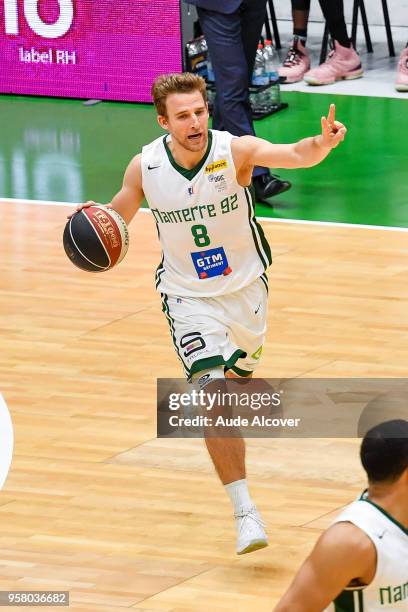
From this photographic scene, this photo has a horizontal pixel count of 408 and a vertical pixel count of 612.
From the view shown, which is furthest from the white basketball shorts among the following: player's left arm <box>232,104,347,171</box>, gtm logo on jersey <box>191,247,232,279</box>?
player's left arm <box>232,104,347,171</box>

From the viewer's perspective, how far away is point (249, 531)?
5945mm

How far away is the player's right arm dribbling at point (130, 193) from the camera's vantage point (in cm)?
641

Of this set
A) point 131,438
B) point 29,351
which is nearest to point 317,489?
point 131,438

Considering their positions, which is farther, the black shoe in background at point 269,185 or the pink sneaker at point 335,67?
the pink sneaker at point 335,67

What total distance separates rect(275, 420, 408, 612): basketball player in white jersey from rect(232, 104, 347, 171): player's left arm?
2.08m

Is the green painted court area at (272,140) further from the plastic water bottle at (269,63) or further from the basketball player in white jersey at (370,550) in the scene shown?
the basketball player in white jersey at (370,550)

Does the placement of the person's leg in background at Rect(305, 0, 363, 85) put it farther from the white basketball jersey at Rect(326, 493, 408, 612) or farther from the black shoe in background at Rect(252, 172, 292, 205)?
the white basketball jersey at Rect(326, 493, 408, 612)

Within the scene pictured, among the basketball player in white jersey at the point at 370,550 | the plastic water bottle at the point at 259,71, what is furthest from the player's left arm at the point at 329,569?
the plastic water bottle at the point at 259,71

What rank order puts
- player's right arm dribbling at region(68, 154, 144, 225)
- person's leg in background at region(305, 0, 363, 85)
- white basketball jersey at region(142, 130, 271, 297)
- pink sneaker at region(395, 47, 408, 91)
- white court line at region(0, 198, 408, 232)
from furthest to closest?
person's leg in background at region(305, 0, 363, 85) → pink sneaker at region(395, 47, 408, 91) → white court line at region(0, 198, 408, 232) → player's right arm dribbling at region(68, 154, 144, 225) → white basketball jersey at region(142, 130, 271, 297)

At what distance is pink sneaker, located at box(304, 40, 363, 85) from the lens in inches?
540

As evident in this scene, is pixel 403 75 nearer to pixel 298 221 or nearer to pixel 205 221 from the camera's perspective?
pixel 298 221

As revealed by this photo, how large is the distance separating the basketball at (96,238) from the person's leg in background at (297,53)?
7.59 m

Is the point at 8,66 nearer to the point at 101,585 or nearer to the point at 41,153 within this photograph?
the point at 41,153

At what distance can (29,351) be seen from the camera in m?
8.23
